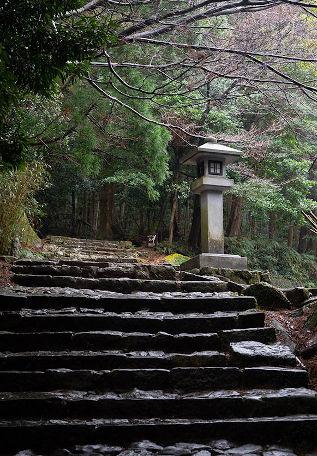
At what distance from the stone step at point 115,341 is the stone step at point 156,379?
1.48 feet

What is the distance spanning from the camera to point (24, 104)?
6.35 meters

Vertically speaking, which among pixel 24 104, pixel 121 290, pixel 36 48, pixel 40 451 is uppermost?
pixel 24 104

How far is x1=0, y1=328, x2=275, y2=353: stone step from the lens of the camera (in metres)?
3.78

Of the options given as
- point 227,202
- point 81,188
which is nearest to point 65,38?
point 81,188

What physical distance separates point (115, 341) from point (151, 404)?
87 cm

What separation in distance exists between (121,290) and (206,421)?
2626 millimetres

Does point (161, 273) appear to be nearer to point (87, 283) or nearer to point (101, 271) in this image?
point (101, 271)

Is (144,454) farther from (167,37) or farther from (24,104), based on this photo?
(167,37)

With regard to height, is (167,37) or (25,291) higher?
(167,37)

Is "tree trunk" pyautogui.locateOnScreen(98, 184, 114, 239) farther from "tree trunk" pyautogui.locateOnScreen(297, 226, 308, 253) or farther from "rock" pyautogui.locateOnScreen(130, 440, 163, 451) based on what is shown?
"rock" pyautogui.locateOnScreen(130, 440, 163, 451)

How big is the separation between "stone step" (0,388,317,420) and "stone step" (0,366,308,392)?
0.10 m

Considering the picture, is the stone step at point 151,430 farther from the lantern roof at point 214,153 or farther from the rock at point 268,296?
the lantern roof at point 214,153

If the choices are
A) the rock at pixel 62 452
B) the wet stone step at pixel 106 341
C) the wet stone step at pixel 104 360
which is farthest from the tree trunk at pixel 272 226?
the rock at pixel 62 452

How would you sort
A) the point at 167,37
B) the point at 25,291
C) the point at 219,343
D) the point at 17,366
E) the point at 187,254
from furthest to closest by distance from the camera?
the point at 187,254 < the point at 167,37 < the point at 25,291 < the point at 219,343 < the point at 17,366
